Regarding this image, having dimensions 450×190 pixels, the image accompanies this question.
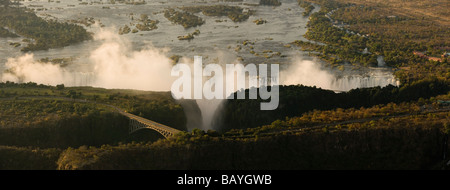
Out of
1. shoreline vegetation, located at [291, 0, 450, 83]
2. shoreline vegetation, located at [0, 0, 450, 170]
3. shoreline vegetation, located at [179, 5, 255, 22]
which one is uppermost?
shoreline vegetation, located at [179, 5, 255, 22]

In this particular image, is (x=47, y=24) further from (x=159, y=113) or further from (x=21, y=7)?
(x=159, y=113)

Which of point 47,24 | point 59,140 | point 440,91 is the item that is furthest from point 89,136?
point 47,24


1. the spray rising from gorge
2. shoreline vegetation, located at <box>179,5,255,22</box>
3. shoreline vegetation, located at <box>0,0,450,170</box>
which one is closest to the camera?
shoreline vegetation, located at <box>0,0,450,170</box>

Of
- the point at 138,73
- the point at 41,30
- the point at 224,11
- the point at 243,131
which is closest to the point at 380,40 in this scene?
the point at 224,11

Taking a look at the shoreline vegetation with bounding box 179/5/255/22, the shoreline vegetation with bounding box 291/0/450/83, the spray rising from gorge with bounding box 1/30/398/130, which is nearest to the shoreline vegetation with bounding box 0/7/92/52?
the spray rising from gorge with bounding box 1/30/398/130

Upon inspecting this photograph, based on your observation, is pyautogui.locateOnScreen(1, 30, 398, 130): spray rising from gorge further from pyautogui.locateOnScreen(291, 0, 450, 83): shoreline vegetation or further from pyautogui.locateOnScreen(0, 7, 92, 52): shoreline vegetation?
pyautogui.locateOnScreen(0, 7, 92, 52): shoreline vegetation

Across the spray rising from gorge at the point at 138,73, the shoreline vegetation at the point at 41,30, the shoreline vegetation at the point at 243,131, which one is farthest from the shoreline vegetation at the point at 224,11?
the shoreline vegetation at the point at 243,131

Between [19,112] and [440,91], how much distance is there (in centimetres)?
5712

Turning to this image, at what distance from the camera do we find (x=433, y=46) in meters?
107

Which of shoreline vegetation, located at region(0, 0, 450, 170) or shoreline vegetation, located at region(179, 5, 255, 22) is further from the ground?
shoreline vegetation, located at region(179, 5, 255, 22)

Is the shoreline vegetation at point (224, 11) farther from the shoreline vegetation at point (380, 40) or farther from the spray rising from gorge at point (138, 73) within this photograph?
the spray rising from gorge at point (138, 73)

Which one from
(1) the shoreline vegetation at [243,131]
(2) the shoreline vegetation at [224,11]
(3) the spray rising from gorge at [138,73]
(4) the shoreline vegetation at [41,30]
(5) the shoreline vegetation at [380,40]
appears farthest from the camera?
(2) the shoreline vegetation at [224,11]

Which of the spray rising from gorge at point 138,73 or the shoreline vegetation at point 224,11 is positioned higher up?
the shoreline vegetation at point 224,11

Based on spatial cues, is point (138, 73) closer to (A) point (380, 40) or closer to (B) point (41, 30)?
(B) point (41, 30)
